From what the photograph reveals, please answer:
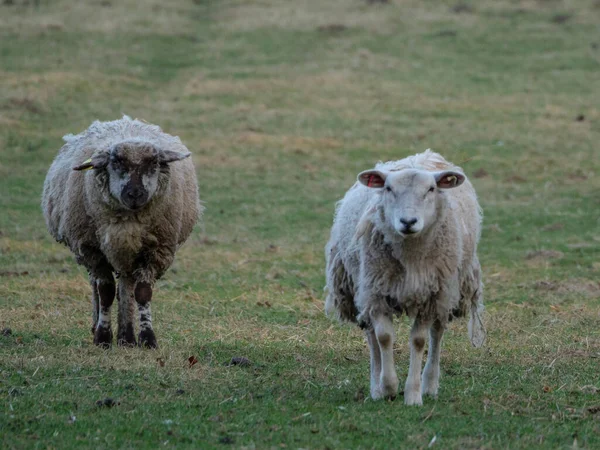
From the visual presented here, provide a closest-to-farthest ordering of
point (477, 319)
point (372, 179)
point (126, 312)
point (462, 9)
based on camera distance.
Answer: point (372, 179) → point (477, 319) → point (126, 312) → point (462, 9)

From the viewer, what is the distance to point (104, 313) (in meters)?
8.81

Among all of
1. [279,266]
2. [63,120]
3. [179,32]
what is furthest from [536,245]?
[179,32]

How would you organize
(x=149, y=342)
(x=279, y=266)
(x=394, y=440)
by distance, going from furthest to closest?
(x=279, y=266) → (x=149, y=342) → (x=394, y=440)

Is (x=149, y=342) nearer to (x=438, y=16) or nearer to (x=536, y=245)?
(x=536, y=245)

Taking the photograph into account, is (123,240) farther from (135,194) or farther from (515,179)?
(515,179)

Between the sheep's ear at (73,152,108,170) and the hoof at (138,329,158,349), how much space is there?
1510 mm

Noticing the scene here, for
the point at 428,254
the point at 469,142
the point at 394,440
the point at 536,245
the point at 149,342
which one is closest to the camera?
the point at 394,440

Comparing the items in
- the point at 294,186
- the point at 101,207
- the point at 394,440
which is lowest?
the point at 294,186

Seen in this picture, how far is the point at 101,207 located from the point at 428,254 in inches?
129

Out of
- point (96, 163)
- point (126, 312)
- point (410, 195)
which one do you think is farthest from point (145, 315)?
point (410, 195)

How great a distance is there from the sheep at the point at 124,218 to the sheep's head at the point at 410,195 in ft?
8.05

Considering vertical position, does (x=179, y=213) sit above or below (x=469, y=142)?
above

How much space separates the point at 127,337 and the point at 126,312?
0.76ft

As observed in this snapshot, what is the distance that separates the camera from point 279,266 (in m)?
13.2
